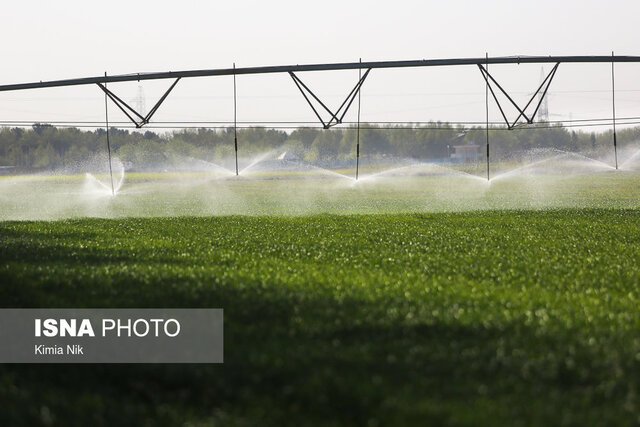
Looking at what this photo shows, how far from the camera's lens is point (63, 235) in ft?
59.2

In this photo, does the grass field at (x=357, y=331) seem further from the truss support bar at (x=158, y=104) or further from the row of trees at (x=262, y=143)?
the row of trees at (x=262, y=143)

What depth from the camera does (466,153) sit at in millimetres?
76500

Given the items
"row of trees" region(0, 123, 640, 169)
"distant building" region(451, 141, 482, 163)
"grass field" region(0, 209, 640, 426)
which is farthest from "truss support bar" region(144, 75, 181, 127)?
"distant building" region(451, 141, 482, 163)

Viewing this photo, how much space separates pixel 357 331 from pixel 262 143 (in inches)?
2284

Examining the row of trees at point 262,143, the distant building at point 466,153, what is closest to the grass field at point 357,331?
the row of trees at point 262,143

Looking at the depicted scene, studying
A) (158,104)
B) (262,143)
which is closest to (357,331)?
(158,104)

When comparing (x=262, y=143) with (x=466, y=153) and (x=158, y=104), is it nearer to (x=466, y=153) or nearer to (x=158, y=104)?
(x=466, y=153)

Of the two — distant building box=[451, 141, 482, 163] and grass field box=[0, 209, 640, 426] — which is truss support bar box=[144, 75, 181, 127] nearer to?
grass field box=[0, 209, 640, 426]

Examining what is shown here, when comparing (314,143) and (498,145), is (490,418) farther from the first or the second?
(498,145)

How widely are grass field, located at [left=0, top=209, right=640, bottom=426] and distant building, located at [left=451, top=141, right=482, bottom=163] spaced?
5893cm

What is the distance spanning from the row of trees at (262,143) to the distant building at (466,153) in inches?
60.7

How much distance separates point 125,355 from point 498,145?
225ft

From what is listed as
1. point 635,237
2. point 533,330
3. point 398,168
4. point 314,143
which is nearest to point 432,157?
point 398,168

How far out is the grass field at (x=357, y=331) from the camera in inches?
208
